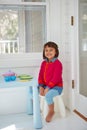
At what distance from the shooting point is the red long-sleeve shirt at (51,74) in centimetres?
255

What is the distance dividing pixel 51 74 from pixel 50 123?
0.57 m

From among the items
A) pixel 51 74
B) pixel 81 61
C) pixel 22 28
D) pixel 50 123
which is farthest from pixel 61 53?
pixel 50 123

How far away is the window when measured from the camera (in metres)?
2.87

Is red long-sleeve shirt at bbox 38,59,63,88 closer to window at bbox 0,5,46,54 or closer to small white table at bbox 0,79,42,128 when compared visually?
small white table at bbox 0,79,42,128

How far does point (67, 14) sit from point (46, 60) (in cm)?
69

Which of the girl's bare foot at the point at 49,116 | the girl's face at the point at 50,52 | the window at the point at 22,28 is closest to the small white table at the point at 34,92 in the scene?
the girl's bare foot at the point at 49,116

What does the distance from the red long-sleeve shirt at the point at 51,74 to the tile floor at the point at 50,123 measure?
41cm

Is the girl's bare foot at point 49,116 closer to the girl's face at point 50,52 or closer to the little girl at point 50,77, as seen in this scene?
the little girl at point 50,77

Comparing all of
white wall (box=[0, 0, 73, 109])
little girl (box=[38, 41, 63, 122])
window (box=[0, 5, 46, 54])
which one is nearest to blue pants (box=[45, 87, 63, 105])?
little girl (box=[38, 41, 63, 122])

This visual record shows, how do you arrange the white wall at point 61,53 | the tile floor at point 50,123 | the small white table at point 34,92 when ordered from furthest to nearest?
the white wall at point 61,53
the tile floor at point 50,123
the small white table at point 34,92

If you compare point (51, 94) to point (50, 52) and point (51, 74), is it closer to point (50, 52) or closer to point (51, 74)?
point (51, 74)

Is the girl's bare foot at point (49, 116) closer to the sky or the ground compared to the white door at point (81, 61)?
closer to the ground

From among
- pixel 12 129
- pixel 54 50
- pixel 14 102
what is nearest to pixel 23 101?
pixel 14 102

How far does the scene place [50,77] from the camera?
2607 millimetres
